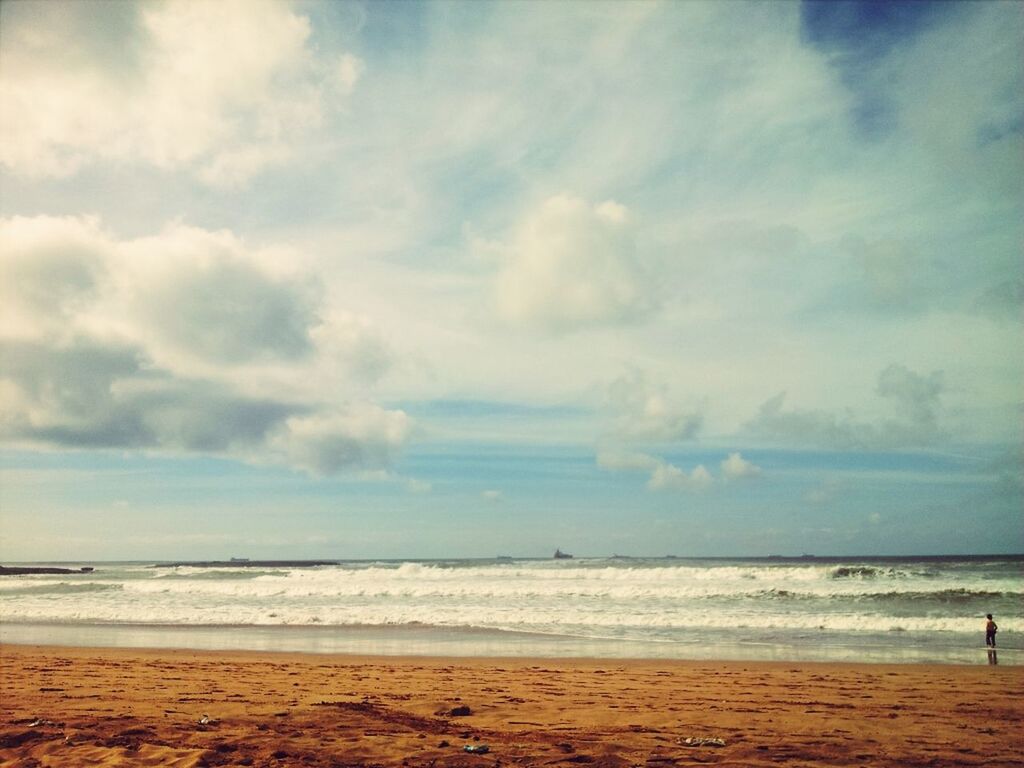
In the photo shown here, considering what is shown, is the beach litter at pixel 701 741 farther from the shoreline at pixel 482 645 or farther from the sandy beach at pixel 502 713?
the shoreline at pixel 482 645

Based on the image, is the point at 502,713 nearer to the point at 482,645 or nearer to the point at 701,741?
the point at 701,741

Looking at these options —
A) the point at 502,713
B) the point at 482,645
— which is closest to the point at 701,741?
the point at 502,713

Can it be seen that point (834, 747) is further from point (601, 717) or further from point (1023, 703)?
point (1023, 703)

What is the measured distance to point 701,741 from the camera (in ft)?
26.4

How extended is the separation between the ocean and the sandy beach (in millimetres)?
2855

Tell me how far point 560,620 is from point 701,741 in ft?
49.6

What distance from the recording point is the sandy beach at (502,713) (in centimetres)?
735

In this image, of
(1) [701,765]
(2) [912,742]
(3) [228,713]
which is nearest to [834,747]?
(2) [912,742]

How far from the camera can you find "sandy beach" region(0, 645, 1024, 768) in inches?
289

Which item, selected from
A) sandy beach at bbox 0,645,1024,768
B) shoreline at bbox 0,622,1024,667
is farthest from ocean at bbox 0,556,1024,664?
sandy beach at bbox 0,645,1024,768

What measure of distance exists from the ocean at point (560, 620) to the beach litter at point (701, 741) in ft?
24.0

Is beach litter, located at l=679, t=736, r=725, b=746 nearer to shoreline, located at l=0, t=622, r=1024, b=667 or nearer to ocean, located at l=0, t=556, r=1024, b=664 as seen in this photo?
shoreline, located at l=0, t=622, r=1024, b=667

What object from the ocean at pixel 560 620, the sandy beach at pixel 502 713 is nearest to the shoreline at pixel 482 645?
the ocean at pixel 560 620

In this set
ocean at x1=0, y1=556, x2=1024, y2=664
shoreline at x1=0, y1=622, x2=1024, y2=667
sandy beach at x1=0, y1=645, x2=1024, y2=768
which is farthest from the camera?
ocean at x1=0, y1=556, x2=1024, y2=664
